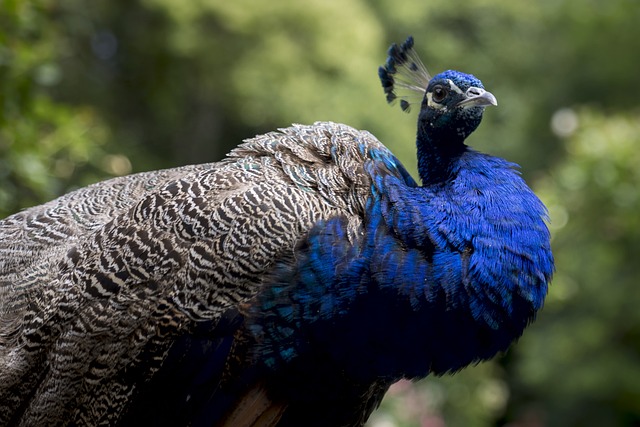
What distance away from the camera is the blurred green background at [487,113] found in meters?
7.36

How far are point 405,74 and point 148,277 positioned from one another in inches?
49.1

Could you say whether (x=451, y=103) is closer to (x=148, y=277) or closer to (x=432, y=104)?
(x=432, y=104)

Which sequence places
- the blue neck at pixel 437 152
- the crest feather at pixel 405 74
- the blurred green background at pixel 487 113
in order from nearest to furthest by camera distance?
the blue neck at pixel 437 152, the crest feather at pixel 405 74, the blurred green background at pixel 487 113

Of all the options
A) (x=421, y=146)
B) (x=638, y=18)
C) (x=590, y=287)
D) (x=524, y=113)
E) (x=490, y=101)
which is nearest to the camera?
(x=490, y=101)

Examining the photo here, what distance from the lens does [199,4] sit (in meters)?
8.53

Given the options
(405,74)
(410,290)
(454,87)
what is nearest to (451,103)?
(454,87)

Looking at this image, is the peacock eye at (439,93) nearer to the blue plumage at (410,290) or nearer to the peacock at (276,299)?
the peacock at (276,299)

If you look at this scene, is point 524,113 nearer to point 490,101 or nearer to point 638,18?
point 638,18

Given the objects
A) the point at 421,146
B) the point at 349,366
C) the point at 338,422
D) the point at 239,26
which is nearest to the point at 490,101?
the point at 421,146

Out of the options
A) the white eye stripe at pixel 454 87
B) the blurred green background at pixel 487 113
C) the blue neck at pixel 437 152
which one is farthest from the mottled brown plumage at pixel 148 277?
the blurred green background at pixel 487 113

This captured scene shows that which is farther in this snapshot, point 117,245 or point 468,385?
point 468,385

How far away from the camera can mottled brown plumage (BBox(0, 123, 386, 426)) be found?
2.68m

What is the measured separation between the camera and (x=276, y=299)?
265cm

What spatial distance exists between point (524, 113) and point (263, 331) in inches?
377
